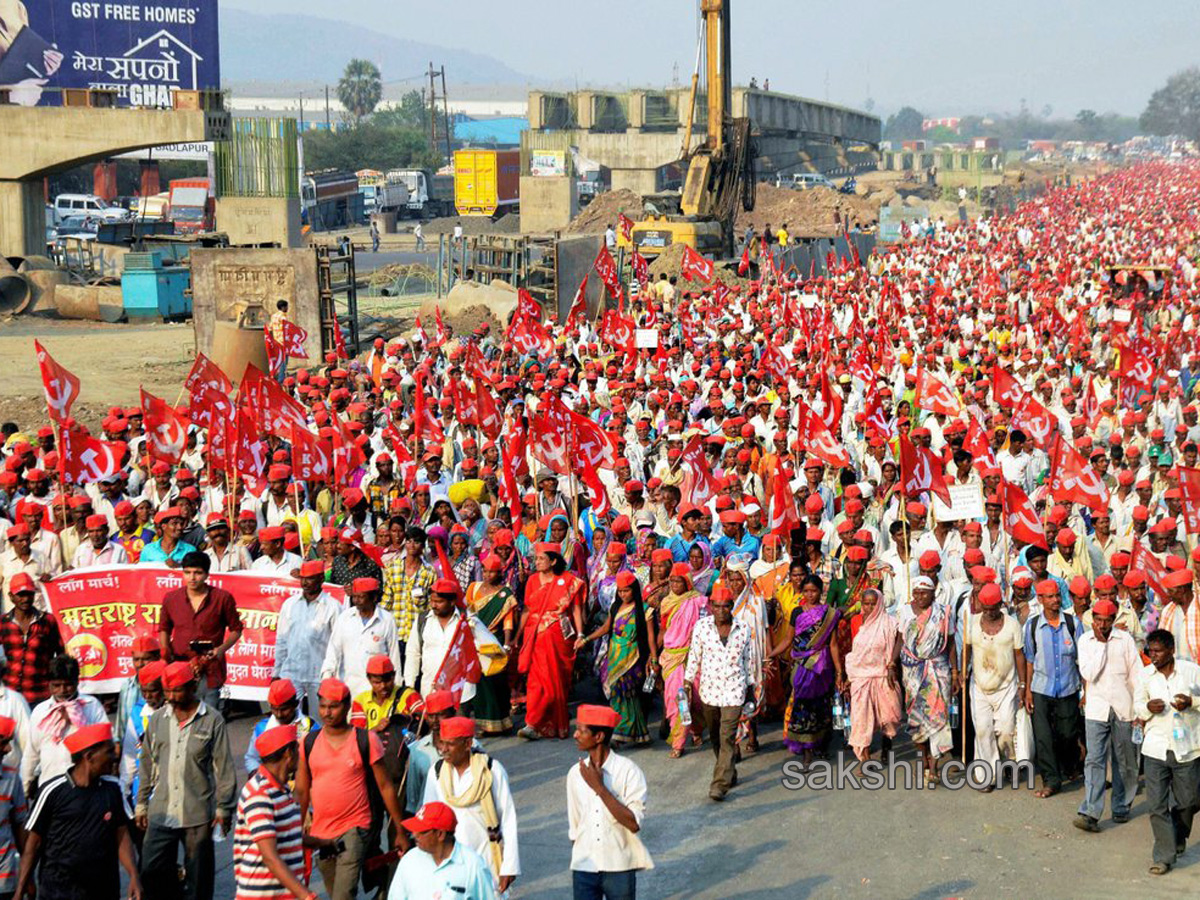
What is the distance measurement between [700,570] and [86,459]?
4598 millimetres

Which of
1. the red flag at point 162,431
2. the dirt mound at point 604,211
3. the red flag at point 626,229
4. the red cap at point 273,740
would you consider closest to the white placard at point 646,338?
the red flag at point 162,431

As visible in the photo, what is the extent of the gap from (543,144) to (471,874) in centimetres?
6718

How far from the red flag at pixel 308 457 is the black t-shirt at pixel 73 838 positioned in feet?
18.4

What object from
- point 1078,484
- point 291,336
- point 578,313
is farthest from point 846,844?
point 578,313

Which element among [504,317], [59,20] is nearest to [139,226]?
[59,20]

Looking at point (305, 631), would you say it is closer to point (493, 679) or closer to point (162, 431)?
point (493, 679)

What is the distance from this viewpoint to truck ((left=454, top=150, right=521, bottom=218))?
65.1 metres

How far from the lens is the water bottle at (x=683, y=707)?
902 centimetres

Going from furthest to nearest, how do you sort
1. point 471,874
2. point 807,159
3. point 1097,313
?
point 807,159
point 1097,313
point 471,874

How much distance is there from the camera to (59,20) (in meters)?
39.3

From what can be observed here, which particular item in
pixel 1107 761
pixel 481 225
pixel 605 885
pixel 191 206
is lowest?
pixel 1107 761

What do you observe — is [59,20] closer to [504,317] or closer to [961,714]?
[504,317]

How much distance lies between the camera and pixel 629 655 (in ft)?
30.2

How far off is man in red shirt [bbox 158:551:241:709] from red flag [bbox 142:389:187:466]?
417cm
